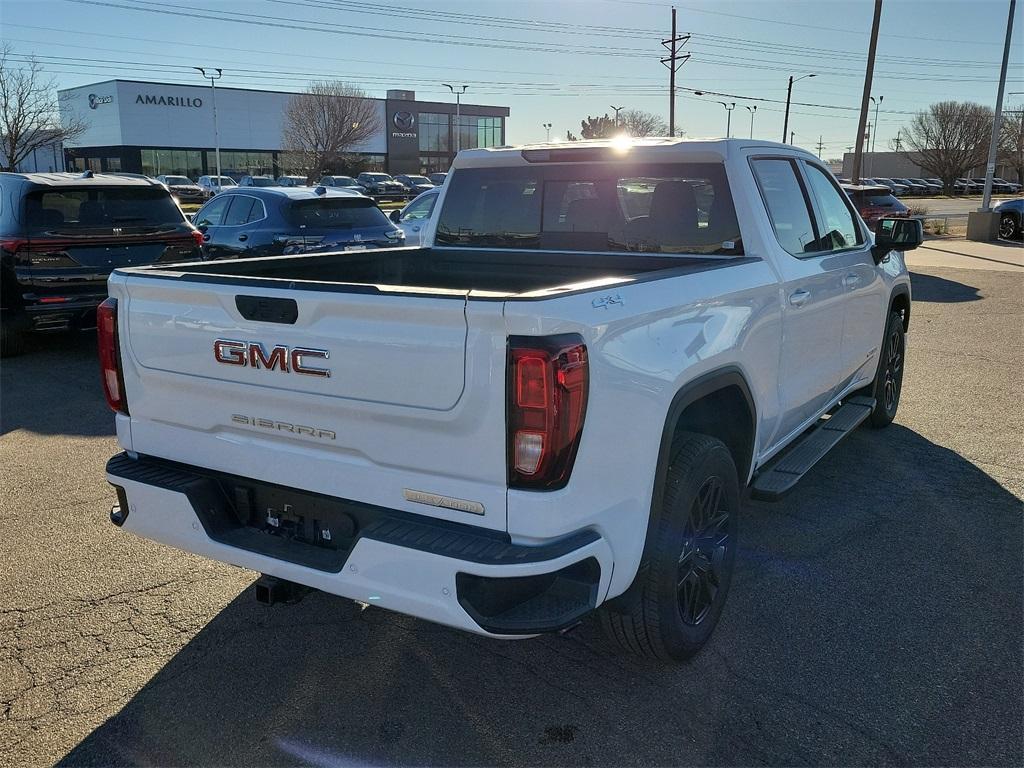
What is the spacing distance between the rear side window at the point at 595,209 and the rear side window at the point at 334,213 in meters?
6.30

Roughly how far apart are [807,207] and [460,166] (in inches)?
75.1

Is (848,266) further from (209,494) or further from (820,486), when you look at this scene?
(209,494)

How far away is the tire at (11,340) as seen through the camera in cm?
856

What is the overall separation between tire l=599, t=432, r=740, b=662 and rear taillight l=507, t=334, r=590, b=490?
0.63 metres

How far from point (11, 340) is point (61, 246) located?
4.23ft

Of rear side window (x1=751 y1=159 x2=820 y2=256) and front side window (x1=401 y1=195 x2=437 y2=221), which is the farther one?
front side window (x1=401 y1=195 x2=437 y2=221)

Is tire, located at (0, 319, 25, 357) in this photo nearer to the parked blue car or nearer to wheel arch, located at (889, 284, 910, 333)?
the parked blue car

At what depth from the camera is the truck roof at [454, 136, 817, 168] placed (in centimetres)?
402

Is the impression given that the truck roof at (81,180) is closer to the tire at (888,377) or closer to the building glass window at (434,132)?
the tire at (888,377)

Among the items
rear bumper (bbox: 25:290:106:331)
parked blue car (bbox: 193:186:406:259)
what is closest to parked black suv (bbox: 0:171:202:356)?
rear bumper (bbox: 25:290:106:331)

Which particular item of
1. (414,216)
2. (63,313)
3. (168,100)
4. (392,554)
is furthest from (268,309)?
(168,100)

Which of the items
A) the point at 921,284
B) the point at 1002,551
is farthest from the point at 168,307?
the point at 921,284

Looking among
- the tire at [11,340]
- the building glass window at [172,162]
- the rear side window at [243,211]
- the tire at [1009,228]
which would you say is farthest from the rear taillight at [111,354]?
the building glass window at [172,162]

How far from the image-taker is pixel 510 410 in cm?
238
